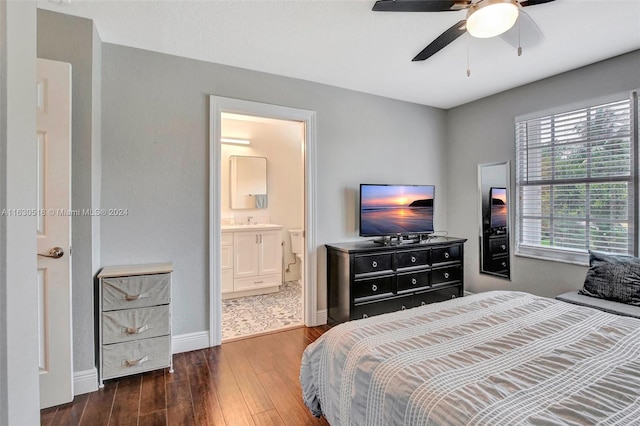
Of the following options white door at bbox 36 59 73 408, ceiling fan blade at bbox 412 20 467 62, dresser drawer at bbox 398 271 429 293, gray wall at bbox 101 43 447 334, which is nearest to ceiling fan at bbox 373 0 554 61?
ceiling fan blade at bbox 412 20 467 62

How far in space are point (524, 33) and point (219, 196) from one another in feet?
8.49

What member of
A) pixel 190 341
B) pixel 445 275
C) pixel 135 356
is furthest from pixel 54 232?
pixel 445 275

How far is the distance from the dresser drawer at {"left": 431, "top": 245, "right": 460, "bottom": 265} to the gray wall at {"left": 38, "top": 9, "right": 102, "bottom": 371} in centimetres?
320

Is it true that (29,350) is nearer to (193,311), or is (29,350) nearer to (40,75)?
(40,75)

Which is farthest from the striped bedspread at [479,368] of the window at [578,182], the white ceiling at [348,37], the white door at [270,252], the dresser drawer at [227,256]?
the white door at [270,252]

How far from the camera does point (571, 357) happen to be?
1.28 m

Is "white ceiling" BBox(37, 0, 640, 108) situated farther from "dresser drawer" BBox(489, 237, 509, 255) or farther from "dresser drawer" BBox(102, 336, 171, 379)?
"dresser drawer" BBox(102, 336, 171, 379)

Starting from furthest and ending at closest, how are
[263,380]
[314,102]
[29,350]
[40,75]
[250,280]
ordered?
1. [250,280]
2. [314,102]
3. [263,380]
4. [40,75]
5. [29,350]

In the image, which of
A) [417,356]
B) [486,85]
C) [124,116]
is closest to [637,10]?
[486,85]

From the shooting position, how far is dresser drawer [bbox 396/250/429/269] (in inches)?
127

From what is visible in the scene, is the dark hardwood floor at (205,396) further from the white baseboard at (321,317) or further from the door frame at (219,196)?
the white baseboard at (321,317)

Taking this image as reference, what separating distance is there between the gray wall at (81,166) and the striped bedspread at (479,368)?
1609mm

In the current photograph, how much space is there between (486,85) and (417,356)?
3.28 m

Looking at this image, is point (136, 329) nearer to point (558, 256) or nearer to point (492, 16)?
point (492, 16)
